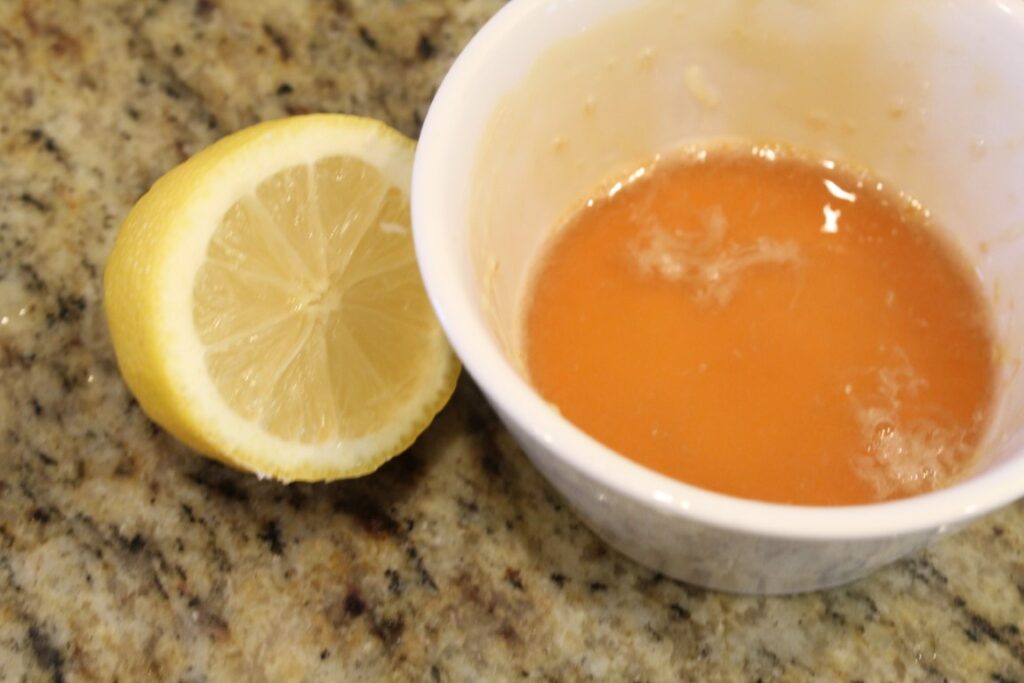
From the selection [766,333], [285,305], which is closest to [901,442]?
[766,333]

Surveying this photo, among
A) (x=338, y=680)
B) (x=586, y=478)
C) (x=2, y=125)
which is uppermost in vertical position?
(x=586, y=478)

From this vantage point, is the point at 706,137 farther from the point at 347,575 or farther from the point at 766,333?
the point at 347,575

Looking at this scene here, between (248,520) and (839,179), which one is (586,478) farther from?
(839,179)

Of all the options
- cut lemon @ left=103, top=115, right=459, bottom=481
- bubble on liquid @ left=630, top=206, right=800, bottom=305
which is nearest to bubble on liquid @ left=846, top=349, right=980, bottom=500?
bubble on liquid @ left=630, top=206, right=800, bottom=305

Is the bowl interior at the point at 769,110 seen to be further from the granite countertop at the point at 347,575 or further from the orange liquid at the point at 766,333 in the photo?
the granite countertop at the point at 347,575

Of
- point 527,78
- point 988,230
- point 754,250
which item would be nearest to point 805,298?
point 754,250

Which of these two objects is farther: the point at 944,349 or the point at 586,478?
the point at 944,349
